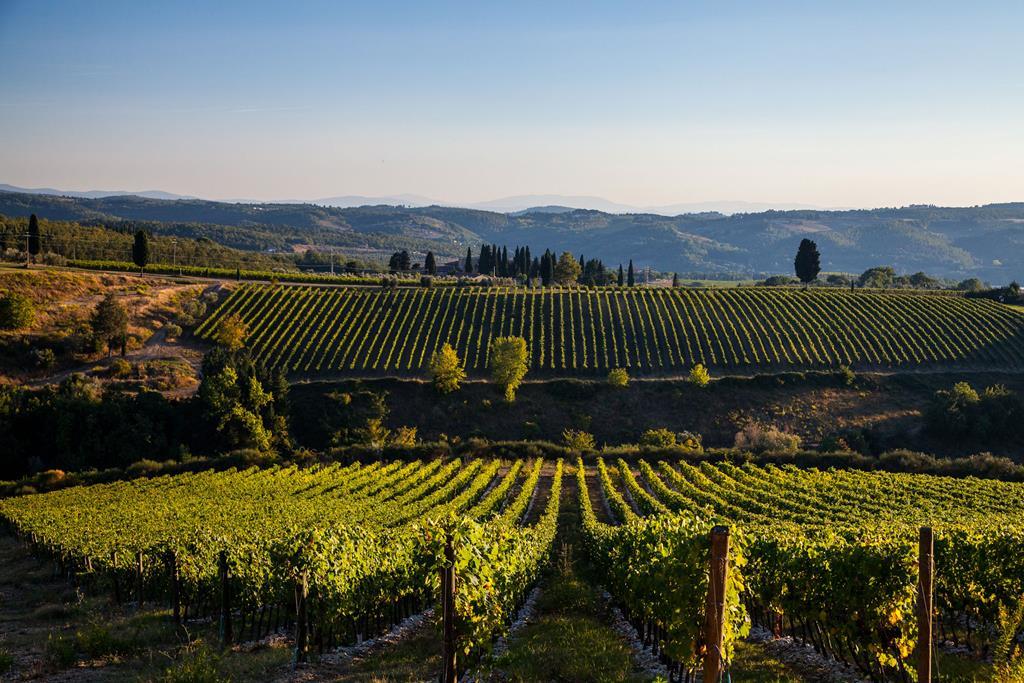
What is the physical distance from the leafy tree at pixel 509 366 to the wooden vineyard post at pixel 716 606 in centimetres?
6190

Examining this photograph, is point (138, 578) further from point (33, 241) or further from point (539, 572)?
point (33, 241)

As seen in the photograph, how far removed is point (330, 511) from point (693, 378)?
50.1m

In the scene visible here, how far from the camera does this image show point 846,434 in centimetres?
6644

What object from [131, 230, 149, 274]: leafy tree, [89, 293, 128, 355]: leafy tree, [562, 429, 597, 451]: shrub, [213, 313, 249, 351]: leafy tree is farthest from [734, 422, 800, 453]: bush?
[131, 230, 149, 274]: leafy tree

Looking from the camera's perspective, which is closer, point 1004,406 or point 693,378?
point 1004,406

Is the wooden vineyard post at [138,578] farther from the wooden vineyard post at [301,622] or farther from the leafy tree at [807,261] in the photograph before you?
the leafy tree at [807,261]

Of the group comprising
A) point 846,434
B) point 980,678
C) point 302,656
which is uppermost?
point 980,678

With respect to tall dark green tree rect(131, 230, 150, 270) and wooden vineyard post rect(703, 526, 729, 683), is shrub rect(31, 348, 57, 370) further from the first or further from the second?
wooden vineyard post rect(703, 526, 729, 683)

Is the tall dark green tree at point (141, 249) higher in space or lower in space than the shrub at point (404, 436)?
higher

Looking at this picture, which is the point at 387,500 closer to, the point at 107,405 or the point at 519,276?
the point at 107,405

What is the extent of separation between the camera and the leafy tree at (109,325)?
245 ft

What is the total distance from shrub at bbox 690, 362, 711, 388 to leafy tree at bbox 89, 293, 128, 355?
53.7 meters

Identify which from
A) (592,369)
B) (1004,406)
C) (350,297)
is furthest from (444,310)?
(1004,406)

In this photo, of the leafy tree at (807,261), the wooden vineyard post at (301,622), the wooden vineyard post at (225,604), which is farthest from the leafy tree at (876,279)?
the wooden vineyard post at (301,622)
